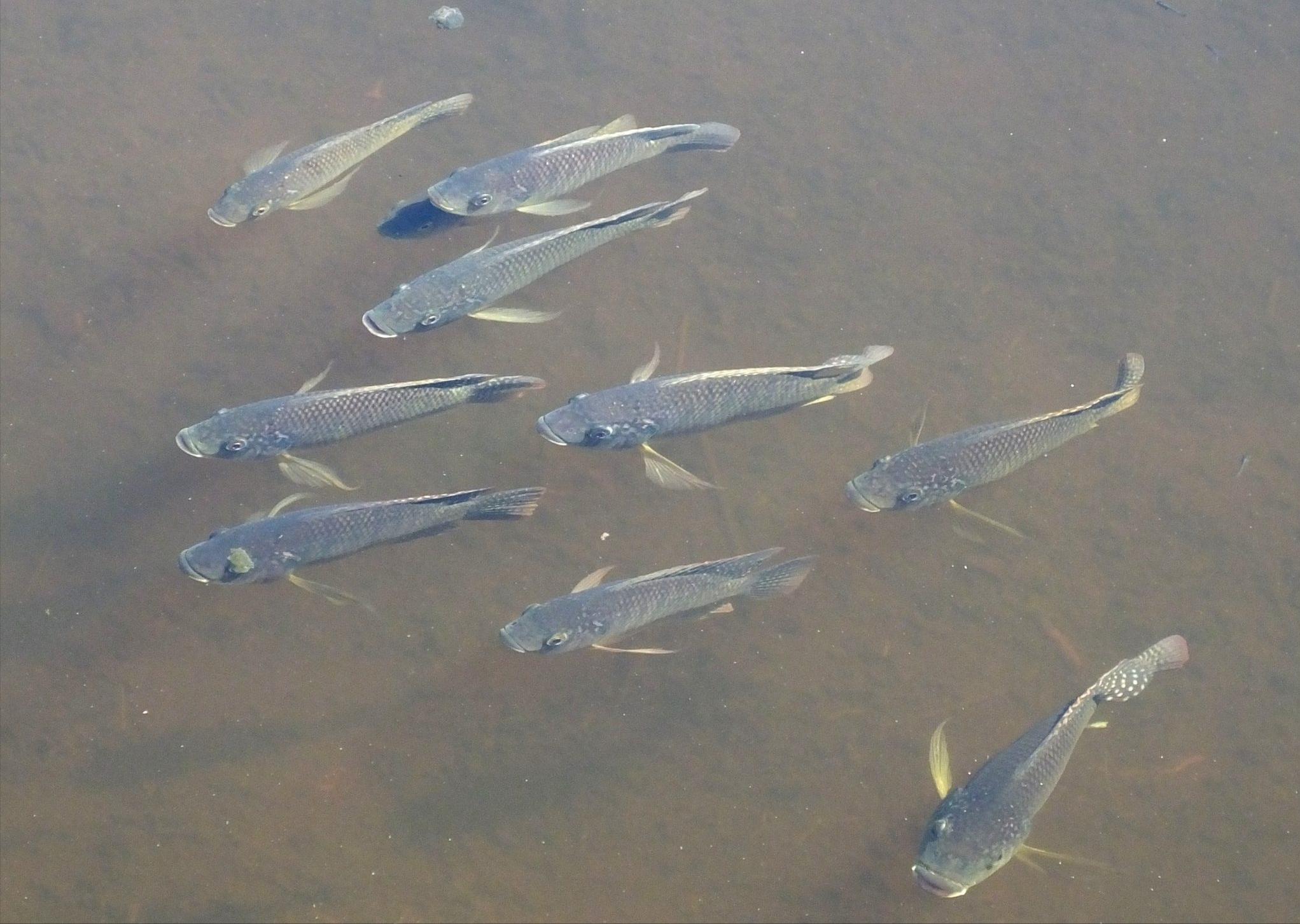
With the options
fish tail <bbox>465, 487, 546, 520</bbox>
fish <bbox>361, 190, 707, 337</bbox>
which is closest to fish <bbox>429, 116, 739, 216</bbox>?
fish <bbox>361, 190, 707, 337</bbox>

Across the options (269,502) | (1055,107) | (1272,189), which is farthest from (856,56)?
(269,502)

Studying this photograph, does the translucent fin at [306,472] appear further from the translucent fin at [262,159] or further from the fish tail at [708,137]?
the fish tail at [708,137]

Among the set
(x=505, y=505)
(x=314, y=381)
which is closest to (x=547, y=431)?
(x=505, y=505)

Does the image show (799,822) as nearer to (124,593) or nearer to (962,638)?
(962,638)

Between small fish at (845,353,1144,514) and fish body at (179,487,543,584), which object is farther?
small fish at (845,353,1144,514)

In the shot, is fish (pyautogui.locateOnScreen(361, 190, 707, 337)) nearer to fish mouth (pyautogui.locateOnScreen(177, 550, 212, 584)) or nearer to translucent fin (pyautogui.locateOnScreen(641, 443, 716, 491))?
translucent fin (pyautogui.locateOnScreen(641, 443, 716, 491))

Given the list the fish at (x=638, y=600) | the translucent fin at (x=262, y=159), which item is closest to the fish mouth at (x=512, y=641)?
the fish at (x=638, y=600)
